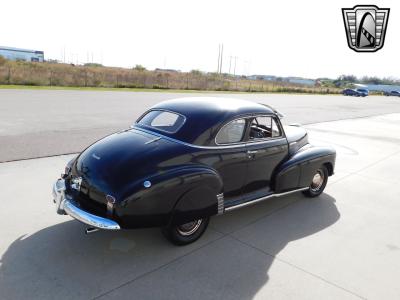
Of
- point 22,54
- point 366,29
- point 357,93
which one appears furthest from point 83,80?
point 22,54

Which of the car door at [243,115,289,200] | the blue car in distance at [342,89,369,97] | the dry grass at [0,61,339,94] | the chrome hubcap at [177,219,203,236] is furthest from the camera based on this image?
the blue car in distance at [342,89,369,97]

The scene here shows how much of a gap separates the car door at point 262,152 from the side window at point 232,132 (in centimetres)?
13

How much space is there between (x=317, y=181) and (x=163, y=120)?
293cm

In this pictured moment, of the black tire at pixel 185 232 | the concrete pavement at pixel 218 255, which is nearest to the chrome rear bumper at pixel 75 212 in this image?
the concrete pavement at pixel 218 255

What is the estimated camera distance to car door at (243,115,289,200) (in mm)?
4547

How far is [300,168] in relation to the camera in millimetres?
5105

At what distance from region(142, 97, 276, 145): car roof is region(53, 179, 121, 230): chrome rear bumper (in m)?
1.27

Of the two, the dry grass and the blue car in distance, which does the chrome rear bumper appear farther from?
the blue car in distance

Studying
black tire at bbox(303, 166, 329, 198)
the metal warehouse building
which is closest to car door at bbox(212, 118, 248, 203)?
black tire at bbox(303, 166, 329, 198)

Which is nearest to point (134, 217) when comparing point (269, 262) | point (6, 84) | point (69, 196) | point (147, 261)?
point (147, 261)

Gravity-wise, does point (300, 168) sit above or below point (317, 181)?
above

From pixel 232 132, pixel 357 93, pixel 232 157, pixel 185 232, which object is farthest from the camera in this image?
pixel 357 93

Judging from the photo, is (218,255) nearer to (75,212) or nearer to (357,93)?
(75,212)

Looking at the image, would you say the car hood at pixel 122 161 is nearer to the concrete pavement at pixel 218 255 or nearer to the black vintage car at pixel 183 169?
the black vintage car at pixel 183 169
